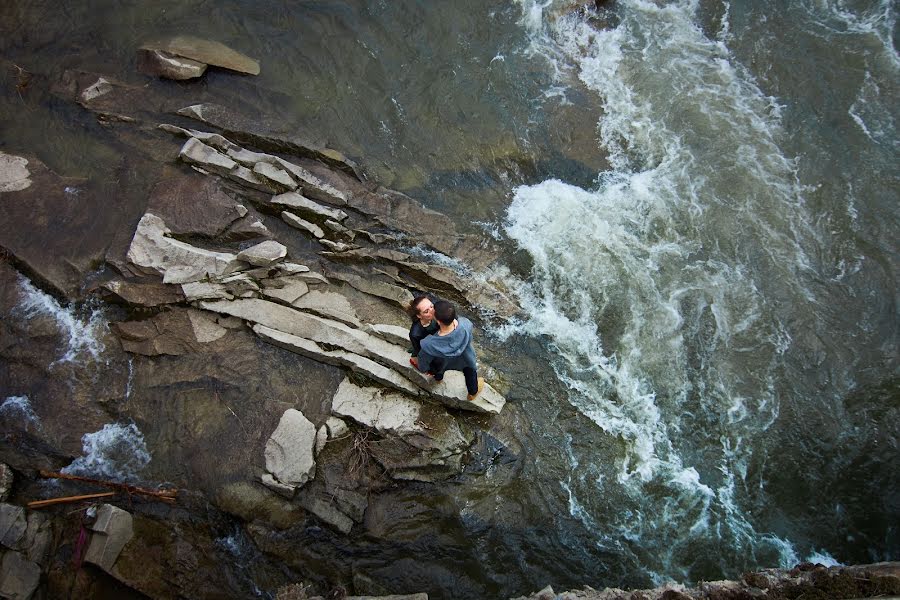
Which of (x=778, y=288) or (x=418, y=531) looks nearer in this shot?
(x=418, y=531)

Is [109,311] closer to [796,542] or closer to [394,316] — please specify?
[394,316]

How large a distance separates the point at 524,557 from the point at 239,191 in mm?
6766

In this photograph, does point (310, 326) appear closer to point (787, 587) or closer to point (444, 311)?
point (444, 311)

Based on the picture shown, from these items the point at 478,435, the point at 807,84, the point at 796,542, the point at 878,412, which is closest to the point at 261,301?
the point at 478,435

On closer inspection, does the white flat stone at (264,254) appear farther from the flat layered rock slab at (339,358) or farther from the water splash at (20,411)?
the water splash at (20,411)

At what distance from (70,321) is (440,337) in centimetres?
539

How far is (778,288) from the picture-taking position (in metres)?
8.51

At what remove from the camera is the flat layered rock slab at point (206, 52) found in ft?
33.7

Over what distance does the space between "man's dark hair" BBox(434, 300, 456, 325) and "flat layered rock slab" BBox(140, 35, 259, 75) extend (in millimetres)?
7230

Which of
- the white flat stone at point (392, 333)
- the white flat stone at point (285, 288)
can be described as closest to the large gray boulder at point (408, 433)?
the white flat stone at point (392, 333)

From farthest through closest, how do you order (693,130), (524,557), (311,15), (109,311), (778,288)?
(311,15)
(693,130)
(778,288)
(109,311)
(524,557)

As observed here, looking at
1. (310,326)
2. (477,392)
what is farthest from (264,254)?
(477,392)

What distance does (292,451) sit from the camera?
6.95 meters

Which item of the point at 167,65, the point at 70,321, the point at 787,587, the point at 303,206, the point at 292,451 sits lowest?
the point at 70,321
